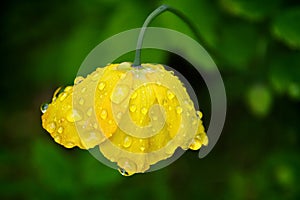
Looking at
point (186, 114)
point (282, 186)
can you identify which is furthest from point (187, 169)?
point (186, 114)

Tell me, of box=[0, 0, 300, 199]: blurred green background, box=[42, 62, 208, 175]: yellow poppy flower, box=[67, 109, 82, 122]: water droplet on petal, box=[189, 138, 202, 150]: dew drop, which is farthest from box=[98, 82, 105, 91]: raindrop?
box=[0, 0, 300, 199]: blurred green background

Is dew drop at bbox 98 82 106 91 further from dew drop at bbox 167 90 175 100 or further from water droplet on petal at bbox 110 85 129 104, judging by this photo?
dew drop at bbox 167 90 175 100

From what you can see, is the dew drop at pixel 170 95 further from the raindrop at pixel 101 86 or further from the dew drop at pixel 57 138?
the dew drop at pixel 57 138

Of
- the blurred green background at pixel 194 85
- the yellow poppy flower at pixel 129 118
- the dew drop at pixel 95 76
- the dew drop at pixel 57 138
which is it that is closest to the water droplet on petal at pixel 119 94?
the yellow poppy flower at pixel 129 118

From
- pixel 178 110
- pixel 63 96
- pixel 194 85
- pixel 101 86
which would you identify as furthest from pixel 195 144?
pixel 194 85

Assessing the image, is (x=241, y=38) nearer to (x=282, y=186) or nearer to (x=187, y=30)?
(x=187, y=30)

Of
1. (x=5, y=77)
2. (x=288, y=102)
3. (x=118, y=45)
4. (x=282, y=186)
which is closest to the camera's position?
(x=118, y=45)

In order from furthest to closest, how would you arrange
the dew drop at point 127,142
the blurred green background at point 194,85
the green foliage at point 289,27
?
the blurred green background at point 194,85, the green foliage at point 289,27, the dew drop at point 127,142

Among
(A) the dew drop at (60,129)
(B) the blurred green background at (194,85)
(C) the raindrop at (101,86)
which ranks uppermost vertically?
(C) the raindrop at (101,86)
